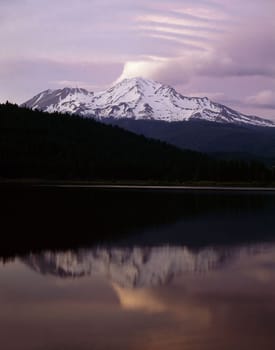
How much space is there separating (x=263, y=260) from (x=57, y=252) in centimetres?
1005

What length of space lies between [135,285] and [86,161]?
146164mm

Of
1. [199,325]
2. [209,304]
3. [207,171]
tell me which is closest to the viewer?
[199,325]

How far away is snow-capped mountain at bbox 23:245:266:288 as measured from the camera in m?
24.7

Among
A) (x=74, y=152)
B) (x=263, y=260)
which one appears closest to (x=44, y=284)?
(x=263, y=260)

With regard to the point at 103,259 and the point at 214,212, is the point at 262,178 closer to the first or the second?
the point at 214,212

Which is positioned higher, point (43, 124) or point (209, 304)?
point (43, 124)

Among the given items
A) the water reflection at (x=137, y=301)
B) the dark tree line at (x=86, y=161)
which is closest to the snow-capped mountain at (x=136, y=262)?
the water reflection at (x=137, y=301)

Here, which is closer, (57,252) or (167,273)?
(167,273)

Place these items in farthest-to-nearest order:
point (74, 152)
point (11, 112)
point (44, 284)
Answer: point (11, 112)
point (74, 152)
point (44, 284)

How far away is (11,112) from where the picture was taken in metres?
196

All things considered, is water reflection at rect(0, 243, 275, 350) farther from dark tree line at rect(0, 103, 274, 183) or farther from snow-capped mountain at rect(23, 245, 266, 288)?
dark tree line at rect(0, 103, 274, 183)

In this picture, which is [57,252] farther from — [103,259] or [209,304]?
[209,304]

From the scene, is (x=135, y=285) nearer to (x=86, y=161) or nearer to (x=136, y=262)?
(x=136, y=262)

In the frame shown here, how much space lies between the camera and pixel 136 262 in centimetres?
2798
